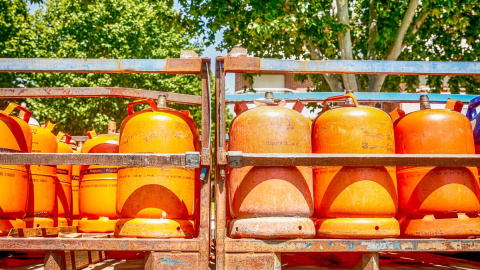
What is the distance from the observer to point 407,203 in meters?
2.98

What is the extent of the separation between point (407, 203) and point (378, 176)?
0.37 metres

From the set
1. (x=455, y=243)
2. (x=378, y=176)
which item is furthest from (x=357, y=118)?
(x=455, y=243)

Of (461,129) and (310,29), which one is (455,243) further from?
(310,29)

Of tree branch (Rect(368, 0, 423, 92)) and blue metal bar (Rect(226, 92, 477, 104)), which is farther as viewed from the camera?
tree branch (Rect(368, 0, 423, 92))

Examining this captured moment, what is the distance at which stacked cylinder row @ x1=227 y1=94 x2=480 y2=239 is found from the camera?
8.84ft

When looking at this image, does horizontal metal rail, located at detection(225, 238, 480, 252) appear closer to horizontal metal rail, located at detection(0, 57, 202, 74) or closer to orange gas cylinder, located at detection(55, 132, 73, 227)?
horizontal metal rail, located at detection(0, 57, 202, 74)

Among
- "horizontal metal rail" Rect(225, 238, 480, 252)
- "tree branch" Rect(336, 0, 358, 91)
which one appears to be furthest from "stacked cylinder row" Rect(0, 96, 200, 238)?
"tree branch" Rect(336, 0, 358, 91)

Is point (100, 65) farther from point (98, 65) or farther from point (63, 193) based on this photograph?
→ point (63, 193)

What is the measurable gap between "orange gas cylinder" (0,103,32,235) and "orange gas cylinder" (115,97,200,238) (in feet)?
2.25

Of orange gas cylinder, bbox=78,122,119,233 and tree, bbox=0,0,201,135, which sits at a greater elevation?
tree, bbox=0,0,201,135

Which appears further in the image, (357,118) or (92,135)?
(92,135)

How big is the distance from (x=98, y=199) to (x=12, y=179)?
85 centimetres

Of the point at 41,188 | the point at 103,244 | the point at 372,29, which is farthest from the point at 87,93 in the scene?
the point at 372,29

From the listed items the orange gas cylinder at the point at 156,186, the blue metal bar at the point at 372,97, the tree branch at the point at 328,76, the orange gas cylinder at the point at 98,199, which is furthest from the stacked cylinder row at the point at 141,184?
the tree branch at the point at 328,76
